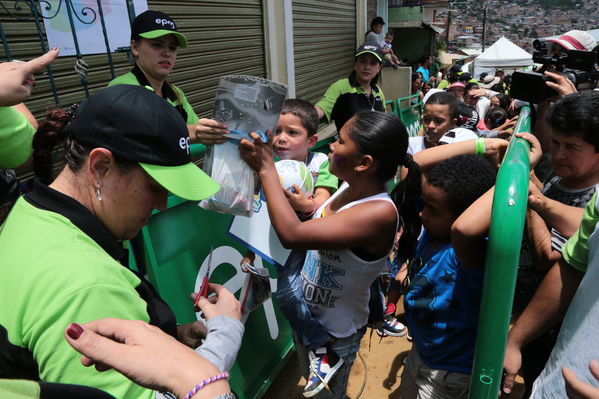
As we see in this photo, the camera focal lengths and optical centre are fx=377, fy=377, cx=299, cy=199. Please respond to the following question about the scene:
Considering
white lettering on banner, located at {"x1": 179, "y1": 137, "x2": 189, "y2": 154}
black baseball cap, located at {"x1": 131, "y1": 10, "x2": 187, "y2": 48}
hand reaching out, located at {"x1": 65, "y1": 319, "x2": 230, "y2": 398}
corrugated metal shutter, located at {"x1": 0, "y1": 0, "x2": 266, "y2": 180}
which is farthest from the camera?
corrugated metal shutter, located at {"x1": 0, "y1": 0, "x2": 266, "y2": 180}

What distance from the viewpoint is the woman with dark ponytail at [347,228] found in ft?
5.38

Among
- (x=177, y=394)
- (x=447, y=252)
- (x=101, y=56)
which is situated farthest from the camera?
(x=101, y=56)

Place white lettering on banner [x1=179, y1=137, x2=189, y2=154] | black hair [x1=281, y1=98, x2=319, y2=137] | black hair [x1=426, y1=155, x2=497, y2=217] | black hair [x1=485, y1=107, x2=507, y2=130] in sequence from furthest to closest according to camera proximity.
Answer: black hair [x1=485, y1=107, x2=507, y2=130] → black hair [x1=281, y1=98, x2=319, y2=137] → black hair [x1=426, y1=155, x2=497, y2=217] → white lettering on banner [x1=179, y1=137, x2=189, y2=154]

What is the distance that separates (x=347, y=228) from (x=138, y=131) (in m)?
0.94

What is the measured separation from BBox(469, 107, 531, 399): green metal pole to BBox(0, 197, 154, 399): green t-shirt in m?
0.90

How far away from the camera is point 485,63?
1873 centimetres

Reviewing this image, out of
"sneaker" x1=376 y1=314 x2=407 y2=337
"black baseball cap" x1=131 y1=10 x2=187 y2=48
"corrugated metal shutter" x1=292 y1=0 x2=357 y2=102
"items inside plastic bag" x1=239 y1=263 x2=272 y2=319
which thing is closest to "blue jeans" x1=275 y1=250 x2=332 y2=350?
"items inside plastic bag" x1=239 y1=263 x2=272 y2=319

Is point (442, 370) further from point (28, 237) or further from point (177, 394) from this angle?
point (28, 237)

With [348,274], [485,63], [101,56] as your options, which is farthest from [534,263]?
[485,63]

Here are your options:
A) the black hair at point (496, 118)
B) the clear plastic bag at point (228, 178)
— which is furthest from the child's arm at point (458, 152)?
the black hair at point (496, 118)

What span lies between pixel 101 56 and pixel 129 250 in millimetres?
2733

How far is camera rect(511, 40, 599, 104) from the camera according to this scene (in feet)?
7.29

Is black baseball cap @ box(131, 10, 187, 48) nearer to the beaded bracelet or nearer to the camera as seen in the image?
the camera

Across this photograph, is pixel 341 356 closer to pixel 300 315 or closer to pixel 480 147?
pixel 300 315
